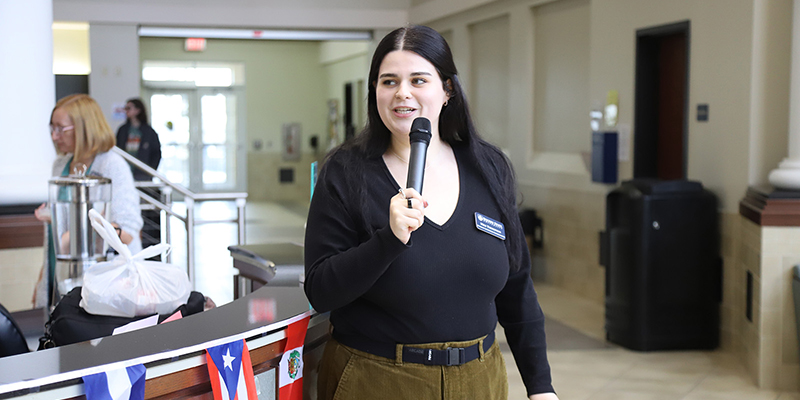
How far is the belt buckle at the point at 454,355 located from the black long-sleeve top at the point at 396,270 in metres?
0.02

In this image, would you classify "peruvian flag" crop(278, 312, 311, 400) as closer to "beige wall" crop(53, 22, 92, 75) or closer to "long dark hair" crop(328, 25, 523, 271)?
"long dark hair" crop(328, 25, 523, 271)

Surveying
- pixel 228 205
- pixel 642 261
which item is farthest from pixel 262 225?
pixel 642 261

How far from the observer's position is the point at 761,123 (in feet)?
15.8

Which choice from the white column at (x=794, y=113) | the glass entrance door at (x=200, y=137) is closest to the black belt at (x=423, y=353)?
Result: the white column at (x=794, y=113)

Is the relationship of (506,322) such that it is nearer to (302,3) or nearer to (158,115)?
(302,3)

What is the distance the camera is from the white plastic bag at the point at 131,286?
187cm

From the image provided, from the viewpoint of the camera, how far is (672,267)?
16.3 feet

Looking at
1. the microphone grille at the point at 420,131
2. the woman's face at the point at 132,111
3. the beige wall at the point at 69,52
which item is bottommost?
the microphone grille at the point at 420,131

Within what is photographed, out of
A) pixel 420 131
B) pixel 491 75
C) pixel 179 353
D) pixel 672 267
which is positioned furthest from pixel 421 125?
pixel 491 75

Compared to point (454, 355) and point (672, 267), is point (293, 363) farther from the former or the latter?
point (672, 267)

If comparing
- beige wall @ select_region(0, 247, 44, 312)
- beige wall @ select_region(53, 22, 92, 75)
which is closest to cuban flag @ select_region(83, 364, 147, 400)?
beige wall @ select_region(0, 247, 44, 312)

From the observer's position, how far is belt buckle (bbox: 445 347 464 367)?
1581mm

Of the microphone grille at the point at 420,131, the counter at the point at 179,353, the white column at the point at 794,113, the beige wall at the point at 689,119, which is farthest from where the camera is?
the beige wall at the point at 689,119

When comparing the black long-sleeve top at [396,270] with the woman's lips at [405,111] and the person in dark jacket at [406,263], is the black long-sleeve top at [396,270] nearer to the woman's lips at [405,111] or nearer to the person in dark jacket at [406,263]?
the person in dark jacket at [406,263]
